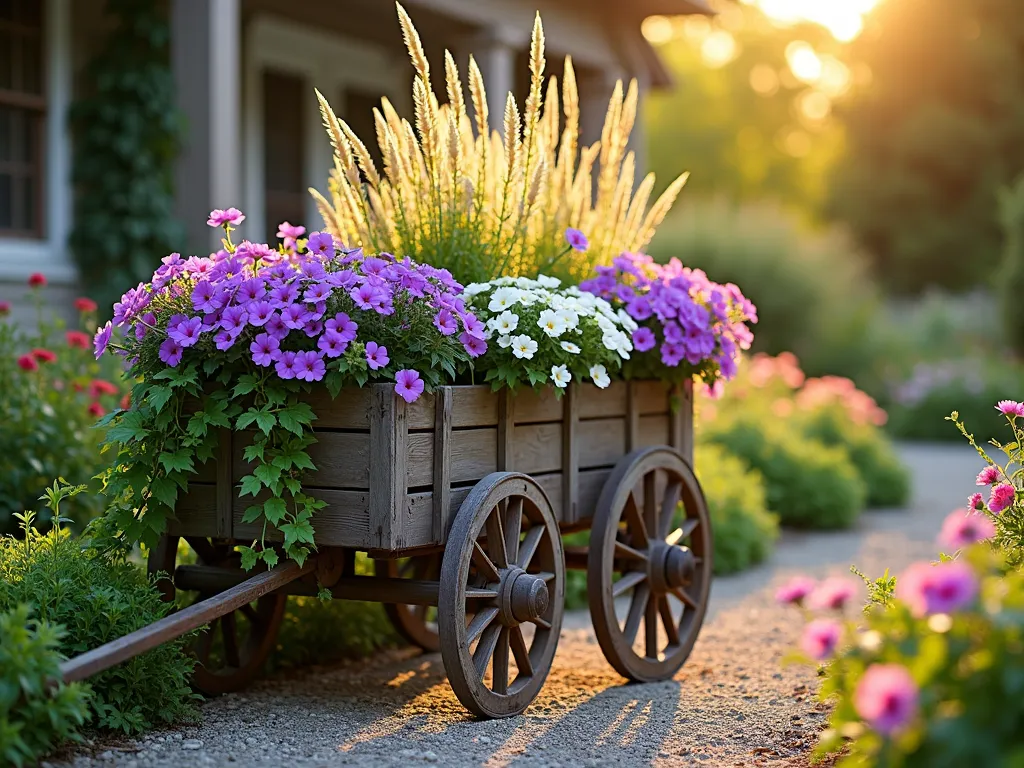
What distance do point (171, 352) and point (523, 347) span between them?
3.03ft

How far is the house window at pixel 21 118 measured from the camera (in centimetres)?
686

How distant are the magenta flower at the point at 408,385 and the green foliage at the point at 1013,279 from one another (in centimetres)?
1459

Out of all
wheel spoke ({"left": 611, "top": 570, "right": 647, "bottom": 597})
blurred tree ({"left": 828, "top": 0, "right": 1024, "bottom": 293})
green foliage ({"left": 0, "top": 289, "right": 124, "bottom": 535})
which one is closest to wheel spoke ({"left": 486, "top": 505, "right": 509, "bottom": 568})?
wheel spoke ({"left": 611, "top": 570, "right": 647, "bottom": 597})

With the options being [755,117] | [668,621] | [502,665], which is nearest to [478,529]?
[502,665]

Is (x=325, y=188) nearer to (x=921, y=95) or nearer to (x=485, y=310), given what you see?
(x=485, y=310)

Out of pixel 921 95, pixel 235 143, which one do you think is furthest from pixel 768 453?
pixel 921 95

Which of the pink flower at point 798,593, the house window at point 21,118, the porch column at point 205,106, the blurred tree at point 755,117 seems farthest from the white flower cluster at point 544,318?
the blurred tree at point 755,117

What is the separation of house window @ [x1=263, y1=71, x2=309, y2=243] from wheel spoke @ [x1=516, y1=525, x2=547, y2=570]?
241 inches

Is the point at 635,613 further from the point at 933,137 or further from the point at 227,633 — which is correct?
the point at 933,137

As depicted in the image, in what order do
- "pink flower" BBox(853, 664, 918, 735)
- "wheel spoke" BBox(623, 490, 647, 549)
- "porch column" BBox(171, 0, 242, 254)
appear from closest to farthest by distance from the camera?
"pink flower" BBox(853, 664, 918, 735), "wheel spoke" BBox(623, 490, 647, 549), "porch column" BBox(171, 0, 242, 254)

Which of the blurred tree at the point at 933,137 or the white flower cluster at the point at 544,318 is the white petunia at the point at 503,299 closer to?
the white flower cluster at the point at 544,318

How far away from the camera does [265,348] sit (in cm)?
297

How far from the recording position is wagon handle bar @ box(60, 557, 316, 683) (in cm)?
256

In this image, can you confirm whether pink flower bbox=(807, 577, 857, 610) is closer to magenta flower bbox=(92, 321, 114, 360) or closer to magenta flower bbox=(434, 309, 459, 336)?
magenta flower bbox=(434, 309, 459, 336)
